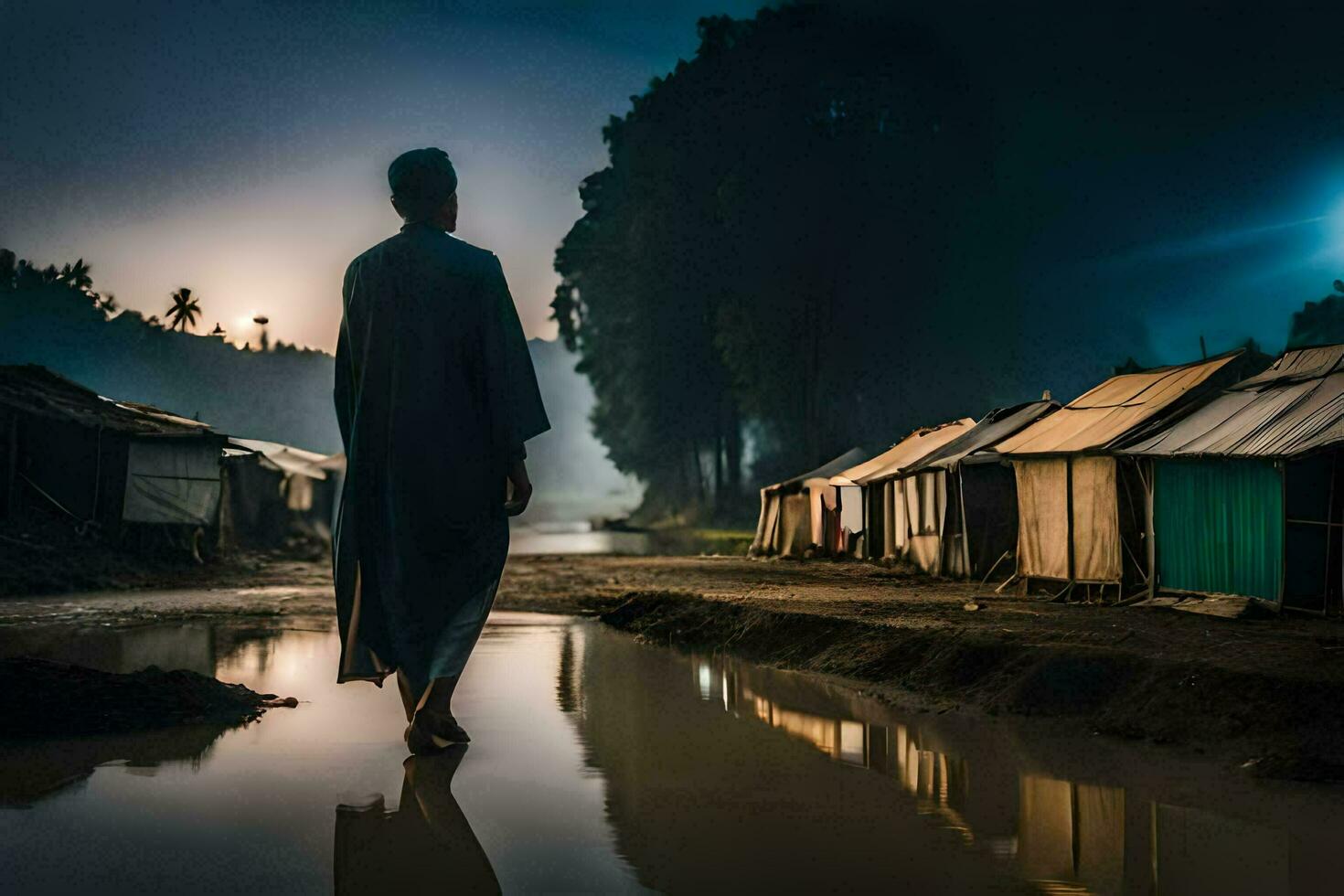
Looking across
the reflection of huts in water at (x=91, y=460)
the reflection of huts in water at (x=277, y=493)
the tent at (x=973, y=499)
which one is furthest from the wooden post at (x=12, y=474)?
the tent at (x=973, y=499)

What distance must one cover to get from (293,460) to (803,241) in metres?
16.6

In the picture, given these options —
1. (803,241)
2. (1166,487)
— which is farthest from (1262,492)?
(803,241)

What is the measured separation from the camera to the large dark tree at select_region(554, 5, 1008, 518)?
43.8m

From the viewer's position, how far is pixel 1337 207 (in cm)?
4225

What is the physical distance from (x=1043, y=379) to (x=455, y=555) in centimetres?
4318

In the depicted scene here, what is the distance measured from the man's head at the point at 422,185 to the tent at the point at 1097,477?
36.1 ft

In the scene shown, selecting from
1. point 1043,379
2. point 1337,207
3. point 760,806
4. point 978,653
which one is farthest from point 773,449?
point 760,806

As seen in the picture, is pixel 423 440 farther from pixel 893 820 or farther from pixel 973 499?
pixel 973 499

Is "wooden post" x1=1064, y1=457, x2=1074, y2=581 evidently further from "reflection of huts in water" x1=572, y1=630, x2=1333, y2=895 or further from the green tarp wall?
"reflection of huts in water" x1=572, y1=630, x2=1333, y2=895

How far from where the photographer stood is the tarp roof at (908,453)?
26197mm

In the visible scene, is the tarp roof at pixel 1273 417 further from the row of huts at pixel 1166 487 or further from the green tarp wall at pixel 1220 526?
the green tarp wall at pixel 1220 526

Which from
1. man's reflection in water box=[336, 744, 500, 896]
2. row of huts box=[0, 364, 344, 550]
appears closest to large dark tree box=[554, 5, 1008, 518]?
row of huts box=[0, 364, 344, 550]

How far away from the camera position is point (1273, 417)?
1389 centimetres

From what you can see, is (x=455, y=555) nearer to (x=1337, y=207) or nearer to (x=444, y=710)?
(x=444, y=710)
